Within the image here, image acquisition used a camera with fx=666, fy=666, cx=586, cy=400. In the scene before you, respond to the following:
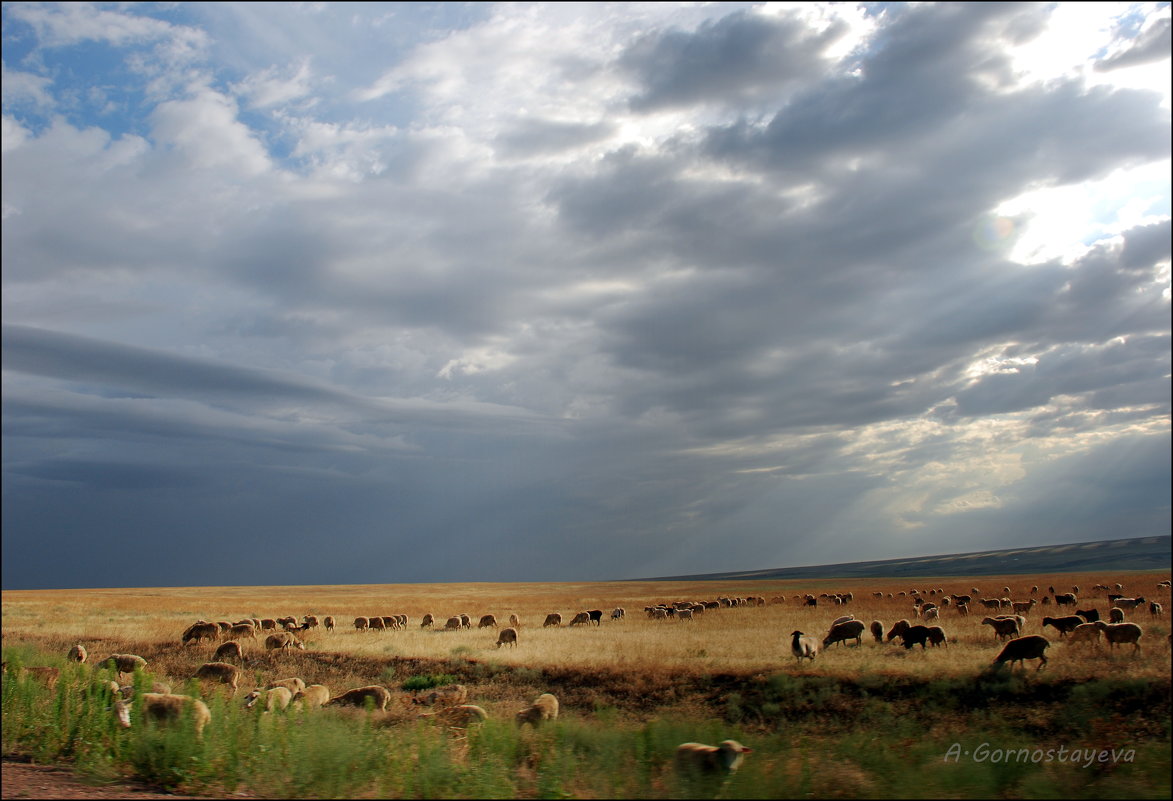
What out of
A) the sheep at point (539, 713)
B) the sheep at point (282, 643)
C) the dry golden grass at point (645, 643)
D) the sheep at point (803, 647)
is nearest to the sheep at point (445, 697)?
the dry golden grass at point (645, 643)

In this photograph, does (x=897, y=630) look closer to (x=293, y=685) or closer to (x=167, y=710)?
(x=293, y=685)

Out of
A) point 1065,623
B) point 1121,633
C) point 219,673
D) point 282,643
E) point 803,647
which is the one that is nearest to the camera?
point 1121,633

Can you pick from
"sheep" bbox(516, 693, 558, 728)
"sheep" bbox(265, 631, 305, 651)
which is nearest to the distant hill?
"sheep" bbox(516, 693, 558, 728)

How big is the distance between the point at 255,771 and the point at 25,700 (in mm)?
9121

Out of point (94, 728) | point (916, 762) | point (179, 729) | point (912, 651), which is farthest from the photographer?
point (912, 651)

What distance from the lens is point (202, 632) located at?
29.4 metres

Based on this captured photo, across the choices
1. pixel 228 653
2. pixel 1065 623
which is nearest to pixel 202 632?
pixel 228 653

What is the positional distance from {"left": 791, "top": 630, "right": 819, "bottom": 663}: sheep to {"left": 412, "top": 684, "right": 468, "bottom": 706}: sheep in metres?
9.57

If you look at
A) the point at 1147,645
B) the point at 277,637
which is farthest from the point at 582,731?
the point at 277,637

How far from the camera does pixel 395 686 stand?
21.7m

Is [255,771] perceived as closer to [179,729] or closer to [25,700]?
[179,729]

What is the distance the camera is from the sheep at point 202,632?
28984 mm

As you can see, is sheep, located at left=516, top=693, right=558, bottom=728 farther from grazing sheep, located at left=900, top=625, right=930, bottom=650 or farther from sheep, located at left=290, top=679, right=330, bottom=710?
grazing sheep, located at left=900, top=625, right=930, bottom=650

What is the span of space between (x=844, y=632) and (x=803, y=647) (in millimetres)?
3434
